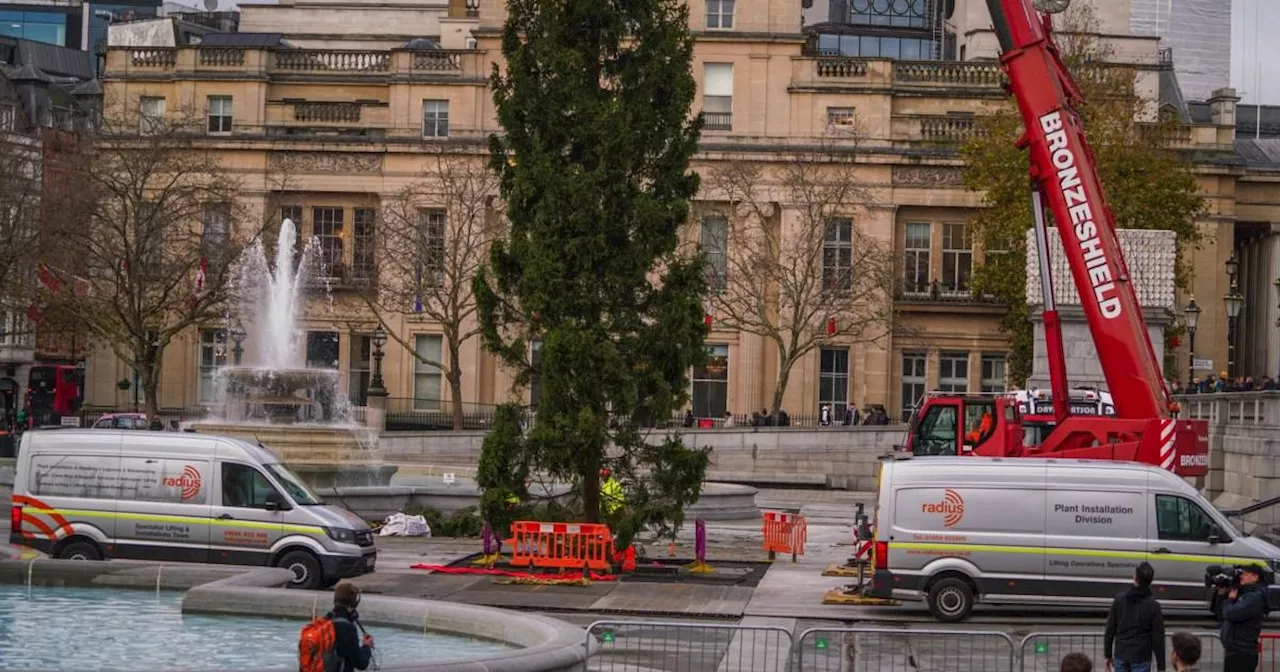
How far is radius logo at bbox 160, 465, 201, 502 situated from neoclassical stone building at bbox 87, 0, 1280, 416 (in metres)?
45.9

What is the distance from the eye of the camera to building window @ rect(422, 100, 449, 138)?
3002 inches

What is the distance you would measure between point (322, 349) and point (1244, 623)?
61.2m

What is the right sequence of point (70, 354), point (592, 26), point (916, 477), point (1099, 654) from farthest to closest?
point (70, 354)
point (592, 26)
point (916, 477)
point (1099, 654)

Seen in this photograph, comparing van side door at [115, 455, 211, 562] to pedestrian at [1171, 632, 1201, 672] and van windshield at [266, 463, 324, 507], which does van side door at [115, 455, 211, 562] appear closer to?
van windshield at [266, 463, 324, 507]

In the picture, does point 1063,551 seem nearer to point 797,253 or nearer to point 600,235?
point 600,235

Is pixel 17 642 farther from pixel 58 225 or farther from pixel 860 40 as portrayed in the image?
pixel 860 40

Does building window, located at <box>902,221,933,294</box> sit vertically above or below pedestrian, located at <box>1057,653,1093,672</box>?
above

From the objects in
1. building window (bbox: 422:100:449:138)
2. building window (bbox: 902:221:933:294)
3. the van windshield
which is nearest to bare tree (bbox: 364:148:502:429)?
building window (bbox: 422:100:449:138)

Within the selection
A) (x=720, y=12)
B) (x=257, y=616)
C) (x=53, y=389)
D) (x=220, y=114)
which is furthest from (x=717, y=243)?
(x=257, y=616)

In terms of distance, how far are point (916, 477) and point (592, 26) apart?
8524 millimetres

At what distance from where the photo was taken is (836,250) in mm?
73750

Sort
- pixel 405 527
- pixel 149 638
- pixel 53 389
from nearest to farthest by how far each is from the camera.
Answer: pixel 149 638 → pixel 405 527 → pixel 53 389

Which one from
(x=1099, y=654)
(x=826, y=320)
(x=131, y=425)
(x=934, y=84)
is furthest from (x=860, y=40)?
(x=1099, y=654)

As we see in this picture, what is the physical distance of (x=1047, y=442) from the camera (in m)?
32.2
